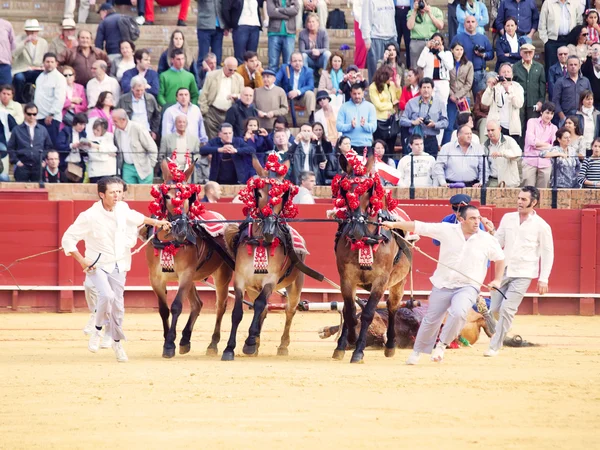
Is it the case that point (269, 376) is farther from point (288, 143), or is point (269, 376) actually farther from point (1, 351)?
point (288, 143)

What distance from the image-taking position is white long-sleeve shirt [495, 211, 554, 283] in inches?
534

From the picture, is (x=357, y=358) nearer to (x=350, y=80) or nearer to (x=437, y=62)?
(x=350, y=80)

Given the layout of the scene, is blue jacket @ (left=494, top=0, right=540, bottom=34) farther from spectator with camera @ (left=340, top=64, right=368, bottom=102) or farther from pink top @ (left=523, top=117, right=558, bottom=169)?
spectator with camera @ (left=340, top=64, right=368, bottom=102)

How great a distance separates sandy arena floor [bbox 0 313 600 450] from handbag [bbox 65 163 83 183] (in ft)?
17.8

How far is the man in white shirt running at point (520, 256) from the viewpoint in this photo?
13508 mm

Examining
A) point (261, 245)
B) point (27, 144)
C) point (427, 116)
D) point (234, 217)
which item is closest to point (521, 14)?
point (427, 116)

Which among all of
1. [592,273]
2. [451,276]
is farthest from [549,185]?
[451,276]

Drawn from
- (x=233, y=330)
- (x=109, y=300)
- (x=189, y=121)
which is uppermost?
(x=189, y=121)

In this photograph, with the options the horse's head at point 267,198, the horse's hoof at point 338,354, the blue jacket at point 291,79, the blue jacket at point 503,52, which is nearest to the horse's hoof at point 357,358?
the horse's hoof at point 338,354

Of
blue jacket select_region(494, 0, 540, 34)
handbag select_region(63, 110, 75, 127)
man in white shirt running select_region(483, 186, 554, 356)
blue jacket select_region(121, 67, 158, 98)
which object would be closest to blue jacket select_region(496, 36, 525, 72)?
blue jacket select_region(494, 0, 540, 34)

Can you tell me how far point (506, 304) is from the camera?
13398mm

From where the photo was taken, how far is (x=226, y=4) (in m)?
22.3

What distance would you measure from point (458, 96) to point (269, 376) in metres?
10.8

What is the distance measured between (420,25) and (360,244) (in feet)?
34.0
